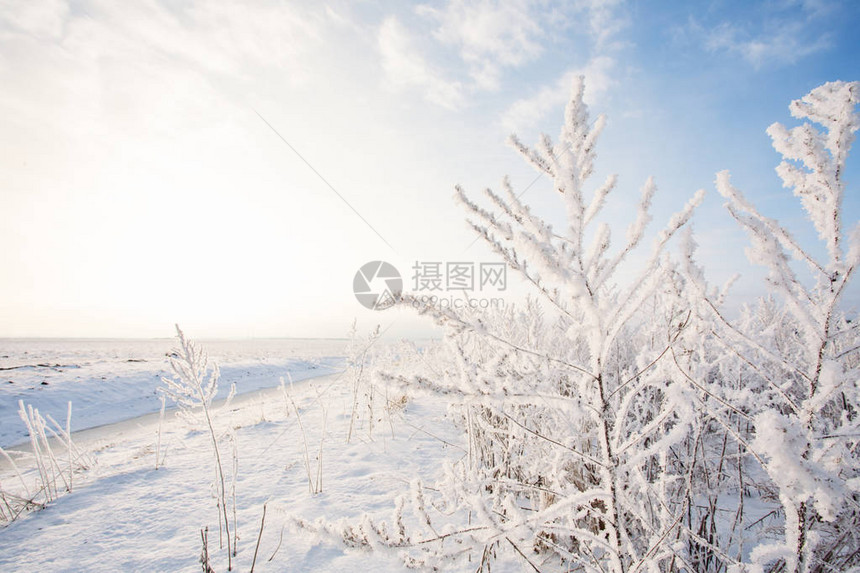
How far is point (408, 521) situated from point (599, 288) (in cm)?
235

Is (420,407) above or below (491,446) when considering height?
below

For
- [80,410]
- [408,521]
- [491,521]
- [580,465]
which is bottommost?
[80,410]

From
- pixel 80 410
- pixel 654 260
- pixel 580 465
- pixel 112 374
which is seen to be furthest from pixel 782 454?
pixel 112 374

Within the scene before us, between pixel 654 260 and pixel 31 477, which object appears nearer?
pixel 654 260

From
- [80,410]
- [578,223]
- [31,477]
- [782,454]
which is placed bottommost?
[80,410]

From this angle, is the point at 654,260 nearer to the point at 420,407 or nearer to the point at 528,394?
the point at 528,394

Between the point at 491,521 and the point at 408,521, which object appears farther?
the point at 408,521

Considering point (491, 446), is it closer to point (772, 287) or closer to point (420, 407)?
point (772, 287)

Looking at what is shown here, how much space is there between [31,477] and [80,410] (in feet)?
25.8

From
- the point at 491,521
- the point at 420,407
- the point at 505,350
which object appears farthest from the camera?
the point at 420,407

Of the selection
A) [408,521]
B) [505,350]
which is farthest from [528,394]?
[408,521]

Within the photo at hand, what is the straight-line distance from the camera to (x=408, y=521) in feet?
8.63

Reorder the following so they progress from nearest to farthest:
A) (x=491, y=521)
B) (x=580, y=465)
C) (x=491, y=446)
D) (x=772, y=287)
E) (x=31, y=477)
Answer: (x=491, y=521), (x=772, y=287), (x=580, y=465), (x=491, y=446), (x=31, y=477)

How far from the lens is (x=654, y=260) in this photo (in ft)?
3.46
